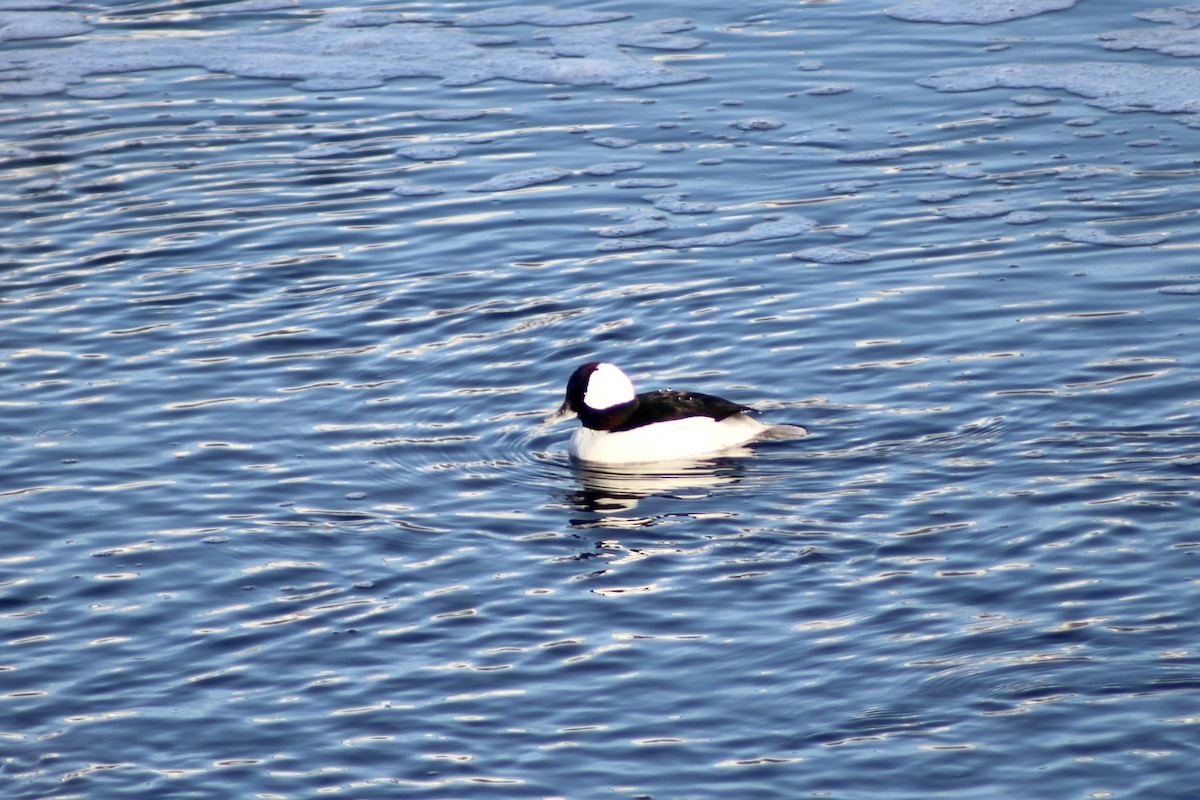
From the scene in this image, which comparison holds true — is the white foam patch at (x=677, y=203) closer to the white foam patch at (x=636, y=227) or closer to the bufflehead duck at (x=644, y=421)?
the white foam patch at (x=636, y=227)

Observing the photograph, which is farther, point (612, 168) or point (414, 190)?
point (414, 190)

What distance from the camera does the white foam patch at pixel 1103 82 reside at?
14734mm

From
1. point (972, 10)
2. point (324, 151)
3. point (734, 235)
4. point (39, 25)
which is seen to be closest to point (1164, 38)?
point (972, 10)

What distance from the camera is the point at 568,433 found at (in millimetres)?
10836

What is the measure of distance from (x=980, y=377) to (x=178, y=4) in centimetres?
1274

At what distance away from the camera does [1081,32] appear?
16.6m

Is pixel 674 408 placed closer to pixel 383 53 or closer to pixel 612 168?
pixel 612 168

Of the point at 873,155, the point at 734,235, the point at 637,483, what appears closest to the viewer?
the point at 637,483

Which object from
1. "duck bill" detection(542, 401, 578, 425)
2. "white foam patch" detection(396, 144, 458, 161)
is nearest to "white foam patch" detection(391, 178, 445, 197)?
"white foam patch" detection(396, 144, 458, 161)

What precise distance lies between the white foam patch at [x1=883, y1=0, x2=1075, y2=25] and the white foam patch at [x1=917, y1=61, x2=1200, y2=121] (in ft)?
5.73

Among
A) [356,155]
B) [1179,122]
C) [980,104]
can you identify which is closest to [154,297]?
[356,155]

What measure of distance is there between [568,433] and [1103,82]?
7.15 metres

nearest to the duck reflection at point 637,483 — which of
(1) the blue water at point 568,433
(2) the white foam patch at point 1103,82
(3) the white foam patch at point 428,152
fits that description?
(1) the blue water at point 568,433

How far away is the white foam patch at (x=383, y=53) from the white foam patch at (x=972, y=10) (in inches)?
94.1
